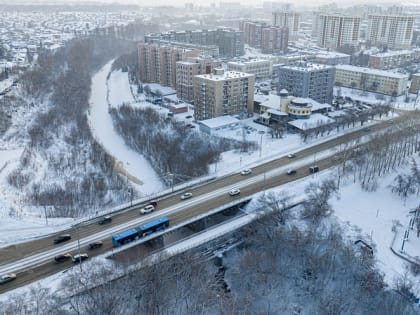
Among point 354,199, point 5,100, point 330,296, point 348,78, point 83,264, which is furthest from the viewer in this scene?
point 348,78

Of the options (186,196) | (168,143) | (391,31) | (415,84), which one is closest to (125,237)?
(186,196)

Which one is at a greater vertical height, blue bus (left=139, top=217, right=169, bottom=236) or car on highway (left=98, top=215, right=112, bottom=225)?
blue bus (left=139, top=217, right=169, bottom=236)

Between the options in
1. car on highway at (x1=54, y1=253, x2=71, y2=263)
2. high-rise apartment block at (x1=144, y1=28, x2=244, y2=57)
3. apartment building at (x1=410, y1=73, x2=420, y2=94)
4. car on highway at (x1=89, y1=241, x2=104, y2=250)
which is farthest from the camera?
high-rise apartment block at (x1=144, y1=28, x2=244, y2=57)

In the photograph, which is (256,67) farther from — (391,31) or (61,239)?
(391,31)

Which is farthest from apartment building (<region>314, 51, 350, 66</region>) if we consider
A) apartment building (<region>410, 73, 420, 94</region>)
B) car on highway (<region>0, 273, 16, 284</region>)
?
car on highway (<region>0, 273, 16, 284</region>)

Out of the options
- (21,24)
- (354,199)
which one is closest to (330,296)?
(354,199)

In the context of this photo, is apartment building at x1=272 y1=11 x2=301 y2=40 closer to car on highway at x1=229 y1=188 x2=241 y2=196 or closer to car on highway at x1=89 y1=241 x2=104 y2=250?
car on highway at x1=229 y1=188 x2=241 y2=196

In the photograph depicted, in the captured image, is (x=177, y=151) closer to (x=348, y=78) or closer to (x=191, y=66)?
(x=191, y=66)

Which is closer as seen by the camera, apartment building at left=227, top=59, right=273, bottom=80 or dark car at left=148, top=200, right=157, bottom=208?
dark car at left=148, top=200, right=157, bottom=208
